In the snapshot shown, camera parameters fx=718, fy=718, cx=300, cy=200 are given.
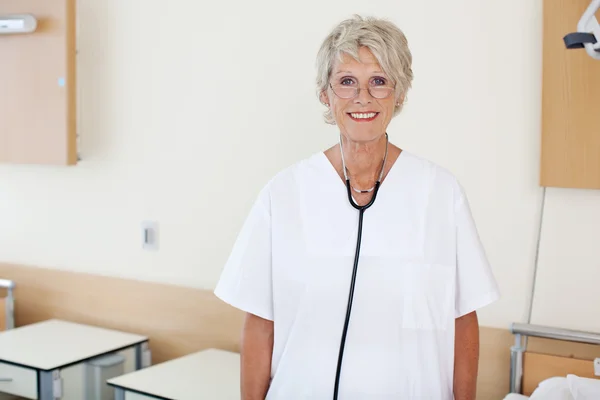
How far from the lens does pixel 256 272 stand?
5.11 feet

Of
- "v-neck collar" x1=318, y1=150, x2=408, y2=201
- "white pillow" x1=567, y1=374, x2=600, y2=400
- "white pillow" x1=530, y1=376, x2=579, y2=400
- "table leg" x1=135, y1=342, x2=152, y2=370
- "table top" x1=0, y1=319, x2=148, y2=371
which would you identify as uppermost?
"v-neck collar" x1=318, y1=150, x2=408, y2=201

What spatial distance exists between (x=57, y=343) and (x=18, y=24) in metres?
1.20

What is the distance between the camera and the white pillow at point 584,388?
179 centimetres

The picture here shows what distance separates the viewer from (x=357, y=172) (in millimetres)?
1544

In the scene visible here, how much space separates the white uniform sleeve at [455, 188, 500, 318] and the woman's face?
240mm

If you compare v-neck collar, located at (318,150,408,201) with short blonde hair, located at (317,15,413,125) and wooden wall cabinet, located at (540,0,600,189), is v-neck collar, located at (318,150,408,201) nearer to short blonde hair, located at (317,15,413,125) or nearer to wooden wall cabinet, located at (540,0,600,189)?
short blonde hair, located at (317,15,413,125)

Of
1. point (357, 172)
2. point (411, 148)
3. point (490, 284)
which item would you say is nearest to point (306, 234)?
point (357, 172)

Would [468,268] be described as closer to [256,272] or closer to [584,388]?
[256,272]

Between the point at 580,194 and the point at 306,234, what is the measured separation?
34.8 inches

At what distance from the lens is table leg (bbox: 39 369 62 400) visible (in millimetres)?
2291

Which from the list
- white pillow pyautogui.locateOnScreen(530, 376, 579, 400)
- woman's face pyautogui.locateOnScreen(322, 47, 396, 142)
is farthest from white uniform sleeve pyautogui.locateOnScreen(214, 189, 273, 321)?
white pillow pyautogui.locateOnScreen(530, 376, 579, 400)

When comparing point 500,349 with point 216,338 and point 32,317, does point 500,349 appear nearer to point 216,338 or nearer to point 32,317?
point 216,338

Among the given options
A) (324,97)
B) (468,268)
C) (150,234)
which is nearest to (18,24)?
(150,234)

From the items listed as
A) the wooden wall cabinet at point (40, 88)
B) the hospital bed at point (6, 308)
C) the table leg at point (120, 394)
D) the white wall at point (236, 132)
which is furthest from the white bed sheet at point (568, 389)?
the hospital bed at point (6, 308)
